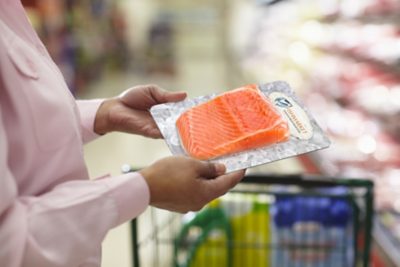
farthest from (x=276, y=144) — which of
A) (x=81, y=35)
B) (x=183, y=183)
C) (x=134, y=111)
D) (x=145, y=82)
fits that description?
(x=145, y=82)

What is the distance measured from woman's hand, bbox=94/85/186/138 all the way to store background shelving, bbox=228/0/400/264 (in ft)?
5.12

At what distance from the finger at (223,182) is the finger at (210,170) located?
0.01 metres

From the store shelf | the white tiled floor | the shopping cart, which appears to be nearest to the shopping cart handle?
the shopping cart

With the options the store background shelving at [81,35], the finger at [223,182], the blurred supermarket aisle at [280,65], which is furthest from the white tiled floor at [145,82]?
the finger at [223,182]

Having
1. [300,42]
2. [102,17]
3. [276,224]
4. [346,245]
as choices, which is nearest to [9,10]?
[276,224]

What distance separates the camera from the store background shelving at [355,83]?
3.39m

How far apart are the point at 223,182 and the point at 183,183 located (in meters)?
0.09

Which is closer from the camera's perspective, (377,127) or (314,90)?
(377,127)

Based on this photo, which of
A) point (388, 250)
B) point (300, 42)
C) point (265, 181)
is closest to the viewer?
point (265, 181)

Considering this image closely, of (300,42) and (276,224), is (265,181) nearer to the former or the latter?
(276,224)

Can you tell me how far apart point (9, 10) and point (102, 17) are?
1128 centimetres

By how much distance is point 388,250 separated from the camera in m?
2.50

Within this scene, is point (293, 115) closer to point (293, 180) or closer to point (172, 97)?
point (172, 97)

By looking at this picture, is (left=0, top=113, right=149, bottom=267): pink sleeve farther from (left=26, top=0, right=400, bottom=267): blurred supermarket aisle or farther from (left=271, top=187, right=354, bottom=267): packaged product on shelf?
(left=26, top=0, right=400, bottom=267): blurred supermarket aisle
